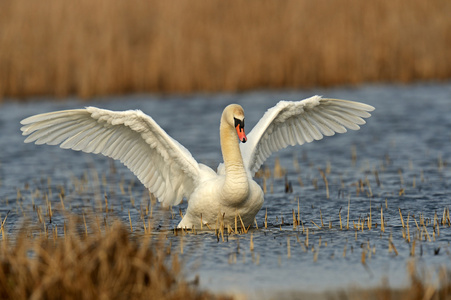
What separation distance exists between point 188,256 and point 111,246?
77.2 inches

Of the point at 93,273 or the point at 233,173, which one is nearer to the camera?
the point at 93,273

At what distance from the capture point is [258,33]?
17188 mm

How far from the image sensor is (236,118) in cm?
741

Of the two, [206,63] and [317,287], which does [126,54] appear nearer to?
[206,63]

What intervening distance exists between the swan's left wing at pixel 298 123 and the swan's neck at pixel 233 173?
58cm

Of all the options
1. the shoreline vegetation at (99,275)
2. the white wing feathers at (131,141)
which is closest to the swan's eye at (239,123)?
Answer: the white wing feathers at (131,141)

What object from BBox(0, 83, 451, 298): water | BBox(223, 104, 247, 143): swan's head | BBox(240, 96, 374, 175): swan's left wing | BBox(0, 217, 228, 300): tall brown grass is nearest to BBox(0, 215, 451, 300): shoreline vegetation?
BBox(0, 217, 228, 300): tall brown grass

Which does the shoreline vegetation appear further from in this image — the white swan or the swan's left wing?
the swan's left wing

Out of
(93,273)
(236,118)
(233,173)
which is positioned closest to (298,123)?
(236,118)

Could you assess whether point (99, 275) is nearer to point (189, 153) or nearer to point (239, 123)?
point (239, 123)

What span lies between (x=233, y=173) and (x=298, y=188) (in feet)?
9.54

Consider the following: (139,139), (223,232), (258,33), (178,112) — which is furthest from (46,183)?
(258,33)

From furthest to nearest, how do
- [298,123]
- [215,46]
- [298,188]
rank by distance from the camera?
[215,46] < [298,188] < [298,123]

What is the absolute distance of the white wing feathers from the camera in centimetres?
772
